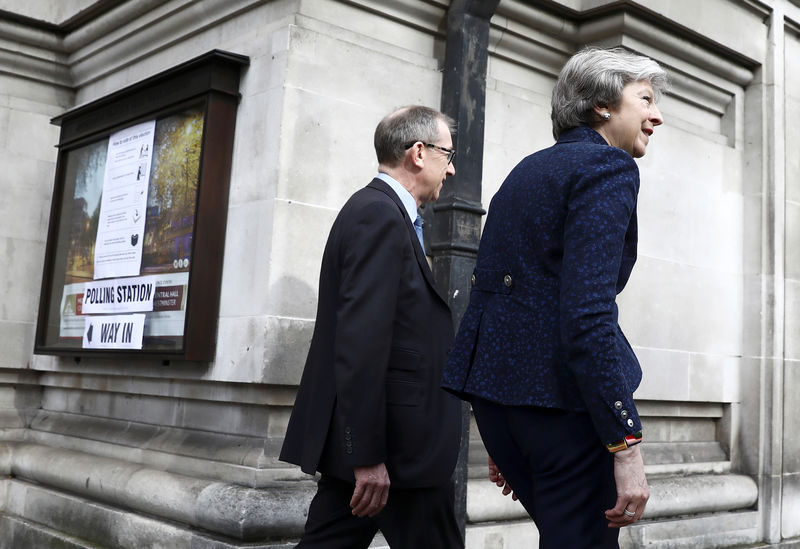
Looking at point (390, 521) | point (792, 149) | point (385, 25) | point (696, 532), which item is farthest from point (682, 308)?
point (390, 521)

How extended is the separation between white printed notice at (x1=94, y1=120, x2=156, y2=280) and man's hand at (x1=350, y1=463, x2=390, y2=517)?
277cm

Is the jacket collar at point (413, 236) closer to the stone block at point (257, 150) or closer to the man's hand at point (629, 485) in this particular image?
the man's hand at point (629, 485)

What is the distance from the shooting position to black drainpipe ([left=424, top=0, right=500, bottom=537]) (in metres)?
4.13

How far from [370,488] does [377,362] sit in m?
0.38

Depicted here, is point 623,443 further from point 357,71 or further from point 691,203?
point 691,203

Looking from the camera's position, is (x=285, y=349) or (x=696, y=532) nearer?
(x=285, y=349)

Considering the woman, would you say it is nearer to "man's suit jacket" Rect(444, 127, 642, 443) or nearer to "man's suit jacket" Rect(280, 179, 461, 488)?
"man's suit jacket" Rect(444, 127, 642, 443)

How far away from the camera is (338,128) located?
4.68 metres

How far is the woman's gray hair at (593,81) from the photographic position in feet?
8.30

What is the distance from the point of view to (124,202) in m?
5.41

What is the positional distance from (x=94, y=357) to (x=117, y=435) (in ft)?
1.61

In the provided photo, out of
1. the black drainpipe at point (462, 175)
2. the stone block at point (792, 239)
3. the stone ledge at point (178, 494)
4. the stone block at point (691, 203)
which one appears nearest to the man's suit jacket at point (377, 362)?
the black drainpipe at point (462, 175)

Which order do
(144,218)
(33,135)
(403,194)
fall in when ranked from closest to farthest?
A: (403,194) → (144,218) → (33,135)

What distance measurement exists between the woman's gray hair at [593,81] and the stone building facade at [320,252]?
6.88ft
